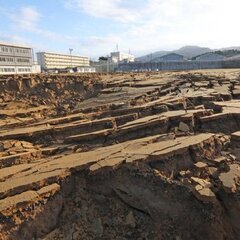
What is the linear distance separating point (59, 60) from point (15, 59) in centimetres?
4189

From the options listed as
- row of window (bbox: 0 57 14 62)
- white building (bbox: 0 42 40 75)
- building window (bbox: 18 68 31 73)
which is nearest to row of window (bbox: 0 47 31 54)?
white building (bbox: 0 42 40 75)

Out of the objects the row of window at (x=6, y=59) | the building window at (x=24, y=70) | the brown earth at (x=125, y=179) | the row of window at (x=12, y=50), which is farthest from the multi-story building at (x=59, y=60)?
the brown earth at (x=125, y=179)

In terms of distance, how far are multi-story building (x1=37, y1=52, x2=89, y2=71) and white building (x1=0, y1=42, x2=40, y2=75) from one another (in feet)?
96.9

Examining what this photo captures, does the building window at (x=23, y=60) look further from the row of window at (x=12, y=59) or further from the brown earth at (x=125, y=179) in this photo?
the brown earth at (x=125, y=179)

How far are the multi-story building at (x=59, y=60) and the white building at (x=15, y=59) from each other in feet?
96.9

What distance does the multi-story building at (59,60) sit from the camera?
7094 cm

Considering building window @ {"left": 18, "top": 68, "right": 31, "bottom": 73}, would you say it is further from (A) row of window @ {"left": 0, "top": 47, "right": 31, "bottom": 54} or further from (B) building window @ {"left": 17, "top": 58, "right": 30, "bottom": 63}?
(A) row of window @ {"left": 0, "top": 47, "right": 31, "bottom": 54}

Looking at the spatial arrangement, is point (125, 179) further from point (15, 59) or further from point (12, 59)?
point (15, 59)

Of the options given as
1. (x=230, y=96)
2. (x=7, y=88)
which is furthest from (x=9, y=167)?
(x=7, y=88)

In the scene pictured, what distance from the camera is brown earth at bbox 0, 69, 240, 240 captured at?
4496 millimetres

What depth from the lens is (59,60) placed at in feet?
259

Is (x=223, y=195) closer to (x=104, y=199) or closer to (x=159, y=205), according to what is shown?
(x=159, y=205)

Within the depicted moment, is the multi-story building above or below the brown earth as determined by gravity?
below

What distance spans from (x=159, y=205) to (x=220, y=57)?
170ft
